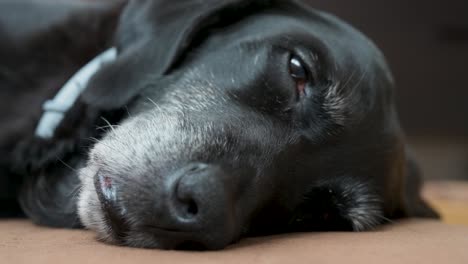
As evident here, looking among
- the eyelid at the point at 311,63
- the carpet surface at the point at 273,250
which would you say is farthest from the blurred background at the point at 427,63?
the carpet surface at the point at 273,250

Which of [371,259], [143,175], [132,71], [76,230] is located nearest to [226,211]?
[143,175]

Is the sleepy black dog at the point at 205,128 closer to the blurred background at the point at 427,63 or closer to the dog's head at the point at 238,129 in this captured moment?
the dog's head at the point at 238,129

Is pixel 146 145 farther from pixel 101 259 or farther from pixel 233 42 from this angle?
pixel 233 42

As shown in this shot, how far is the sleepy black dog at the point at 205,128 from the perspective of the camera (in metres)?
1.84

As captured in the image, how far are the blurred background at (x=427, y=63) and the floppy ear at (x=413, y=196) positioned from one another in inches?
198

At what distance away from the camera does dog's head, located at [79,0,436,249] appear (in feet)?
5.89

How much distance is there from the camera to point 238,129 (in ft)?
6.61

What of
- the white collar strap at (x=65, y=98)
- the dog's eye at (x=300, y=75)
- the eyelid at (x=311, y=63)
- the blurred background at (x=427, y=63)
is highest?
the eyelid at (x=311, y=63)

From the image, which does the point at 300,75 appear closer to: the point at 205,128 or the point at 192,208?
the point at 205,128

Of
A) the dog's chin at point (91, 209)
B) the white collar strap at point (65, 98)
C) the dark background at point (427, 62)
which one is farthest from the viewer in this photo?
the dark background at point (427, 62)

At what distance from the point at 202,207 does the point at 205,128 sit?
39 cm

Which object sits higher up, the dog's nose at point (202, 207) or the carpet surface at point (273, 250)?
the dog's nose at point (202, 207)

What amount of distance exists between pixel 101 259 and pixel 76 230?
0.71m

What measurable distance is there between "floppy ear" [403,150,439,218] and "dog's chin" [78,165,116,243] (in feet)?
4.62
